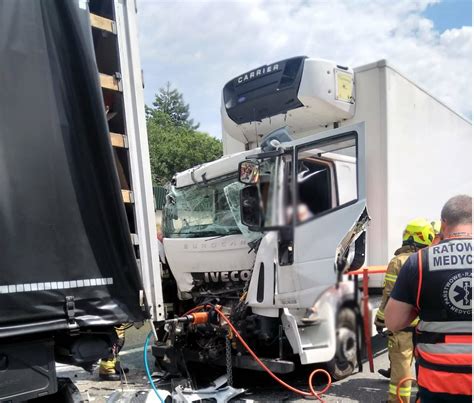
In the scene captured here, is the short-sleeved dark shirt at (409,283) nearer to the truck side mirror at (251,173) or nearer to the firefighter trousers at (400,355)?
the truck side mirror at (251,173)

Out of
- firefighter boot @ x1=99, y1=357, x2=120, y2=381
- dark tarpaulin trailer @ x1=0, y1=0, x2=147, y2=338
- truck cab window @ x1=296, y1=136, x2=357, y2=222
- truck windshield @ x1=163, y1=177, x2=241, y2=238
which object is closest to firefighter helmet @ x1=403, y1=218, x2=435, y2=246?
truck windshield @ x1=163, y1=177, x2=241, y2=238

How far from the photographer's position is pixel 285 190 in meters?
0.73

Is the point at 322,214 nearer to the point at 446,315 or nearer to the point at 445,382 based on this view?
the point at 446,315

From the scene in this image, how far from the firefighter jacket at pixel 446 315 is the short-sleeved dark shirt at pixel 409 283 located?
0.09 ft

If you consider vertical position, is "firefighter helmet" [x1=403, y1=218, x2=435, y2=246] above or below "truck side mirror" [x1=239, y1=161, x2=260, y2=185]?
below

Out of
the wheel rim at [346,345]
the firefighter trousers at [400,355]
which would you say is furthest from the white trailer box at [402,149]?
the wheel rim at [346,345]

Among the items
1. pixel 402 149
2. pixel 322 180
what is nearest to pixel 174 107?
pixel 322 180

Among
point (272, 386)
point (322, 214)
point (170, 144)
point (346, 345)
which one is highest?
point (170, 144)

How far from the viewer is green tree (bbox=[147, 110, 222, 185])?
1.90 m

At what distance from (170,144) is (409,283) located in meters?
1.30

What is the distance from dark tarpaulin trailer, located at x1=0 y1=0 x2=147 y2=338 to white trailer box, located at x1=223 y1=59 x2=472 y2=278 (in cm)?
188

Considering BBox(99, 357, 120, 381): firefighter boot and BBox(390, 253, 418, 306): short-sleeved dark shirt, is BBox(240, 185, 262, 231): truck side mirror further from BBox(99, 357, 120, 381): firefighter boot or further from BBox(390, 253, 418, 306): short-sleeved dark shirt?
BBox(99, 357, 120, 381): firefighter boot

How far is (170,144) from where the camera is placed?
2.30 metres

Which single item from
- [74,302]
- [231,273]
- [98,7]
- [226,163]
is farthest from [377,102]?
[74,302]
